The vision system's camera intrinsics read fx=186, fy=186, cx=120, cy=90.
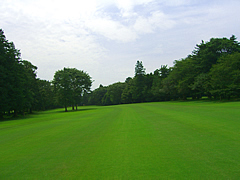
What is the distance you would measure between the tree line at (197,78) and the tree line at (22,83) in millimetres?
8593

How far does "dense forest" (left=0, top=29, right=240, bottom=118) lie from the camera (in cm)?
3641

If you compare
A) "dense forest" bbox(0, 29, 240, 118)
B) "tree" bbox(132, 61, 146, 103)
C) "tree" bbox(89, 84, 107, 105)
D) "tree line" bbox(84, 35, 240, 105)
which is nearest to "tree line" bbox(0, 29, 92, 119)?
"dense forest" bbox(0, 29, 240, 118)

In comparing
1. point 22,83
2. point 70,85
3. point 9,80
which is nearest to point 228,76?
point 70,85

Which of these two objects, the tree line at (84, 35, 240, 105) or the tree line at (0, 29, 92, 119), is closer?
the tree line at (0, 29, 92, 119)

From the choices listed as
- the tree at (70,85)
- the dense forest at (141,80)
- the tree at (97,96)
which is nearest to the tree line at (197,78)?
the dense forest at (141,80)

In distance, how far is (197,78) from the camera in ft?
190

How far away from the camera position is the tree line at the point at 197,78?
45.9 meters

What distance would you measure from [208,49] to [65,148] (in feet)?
201

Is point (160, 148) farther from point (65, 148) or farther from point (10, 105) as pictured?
point (10, 105)

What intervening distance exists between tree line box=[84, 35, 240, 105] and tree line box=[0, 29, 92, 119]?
8593 mm

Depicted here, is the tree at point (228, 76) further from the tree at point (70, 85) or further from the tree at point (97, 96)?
the tree at point (97, 96)

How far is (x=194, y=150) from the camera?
6.69m

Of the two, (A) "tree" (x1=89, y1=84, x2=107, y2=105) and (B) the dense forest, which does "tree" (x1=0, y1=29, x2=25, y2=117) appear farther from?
(A) "tree" (x1=89, y1=84, x2=107, y2=105)

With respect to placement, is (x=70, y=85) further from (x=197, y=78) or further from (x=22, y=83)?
(x=197, y=78)
